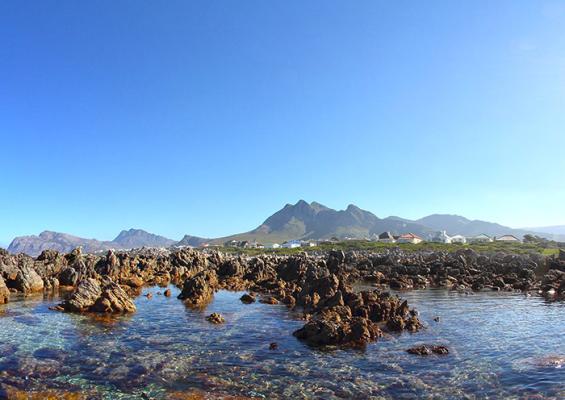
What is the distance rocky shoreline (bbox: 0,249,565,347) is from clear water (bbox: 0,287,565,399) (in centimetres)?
256

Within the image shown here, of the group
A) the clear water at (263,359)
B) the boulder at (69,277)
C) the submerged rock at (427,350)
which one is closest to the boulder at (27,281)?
the boulder at (69,277)

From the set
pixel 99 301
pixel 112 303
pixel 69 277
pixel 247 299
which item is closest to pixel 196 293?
pixel 247 299

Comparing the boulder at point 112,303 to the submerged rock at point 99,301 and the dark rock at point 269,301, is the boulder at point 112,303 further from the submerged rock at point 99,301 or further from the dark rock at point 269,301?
the dark rock at point 269,301

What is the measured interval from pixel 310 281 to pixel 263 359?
96.7 ft

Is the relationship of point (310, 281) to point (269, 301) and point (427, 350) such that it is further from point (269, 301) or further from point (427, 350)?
point (427, 350)

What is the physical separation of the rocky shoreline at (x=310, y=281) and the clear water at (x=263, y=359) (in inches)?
101

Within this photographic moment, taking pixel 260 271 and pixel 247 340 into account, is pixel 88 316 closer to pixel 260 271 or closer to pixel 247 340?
pixel 247 340

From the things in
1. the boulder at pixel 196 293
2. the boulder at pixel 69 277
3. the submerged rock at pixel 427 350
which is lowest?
the submerged rock at pixel 427 350

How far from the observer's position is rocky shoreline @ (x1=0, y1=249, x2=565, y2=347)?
121 ft

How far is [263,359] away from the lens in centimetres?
2661

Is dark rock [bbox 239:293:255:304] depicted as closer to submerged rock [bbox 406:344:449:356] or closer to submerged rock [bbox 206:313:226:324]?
submerged rock [bbox 206:313:226:324]

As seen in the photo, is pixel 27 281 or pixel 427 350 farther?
pixel 27 281

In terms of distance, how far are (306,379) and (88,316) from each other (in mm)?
26214

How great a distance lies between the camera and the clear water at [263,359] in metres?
21.4
